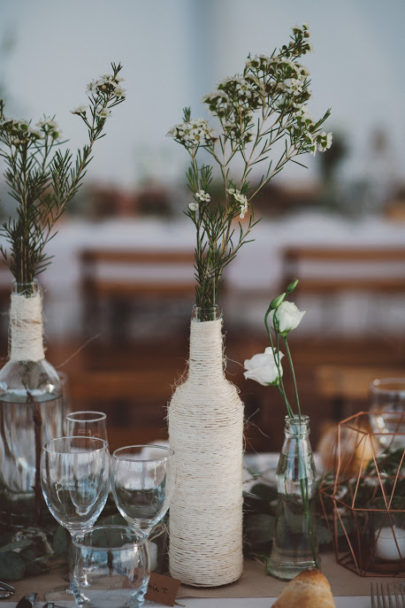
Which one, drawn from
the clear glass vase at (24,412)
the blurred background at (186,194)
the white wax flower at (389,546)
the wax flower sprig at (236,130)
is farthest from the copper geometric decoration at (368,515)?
the blurred background at (186,194)

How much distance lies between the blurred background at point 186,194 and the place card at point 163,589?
202 cm

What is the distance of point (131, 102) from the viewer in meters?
6.70

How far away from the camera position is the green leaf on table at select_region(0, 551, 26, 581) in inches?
A: 35.9

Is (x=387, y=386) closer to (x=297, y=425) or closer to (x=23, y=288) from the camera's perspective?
(x=297, y=425)

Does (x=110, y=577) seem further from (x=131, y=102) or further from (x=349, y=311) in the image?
(x=131, y=102)

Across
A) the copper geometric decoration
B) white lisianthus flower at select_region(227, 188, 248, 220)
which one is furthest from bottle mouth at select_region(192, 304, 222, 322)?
the copper geometric decoration

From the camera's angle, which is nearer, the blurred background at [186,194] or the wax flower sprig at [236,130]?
the wax flower sprig at [236,130]

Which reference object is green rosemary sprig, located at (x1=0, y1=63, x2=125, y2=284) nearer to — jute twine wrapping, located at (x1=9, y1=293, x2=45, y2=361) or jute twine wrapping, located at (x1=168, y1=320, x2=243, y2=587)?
jute twine wrapping, located at (x1=9, y1=293, x2=45, y2=361)

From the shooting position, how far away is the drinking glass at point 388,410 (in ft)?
4.02

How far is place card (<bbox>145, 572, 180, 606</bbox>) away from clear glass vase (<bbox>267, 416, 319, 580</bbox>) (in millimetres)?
140

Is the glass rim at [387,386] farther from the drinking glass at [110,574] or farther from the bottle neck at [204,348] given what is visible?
the drinking glass at [110,574]

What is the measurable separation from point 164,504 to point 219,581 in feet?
0.45

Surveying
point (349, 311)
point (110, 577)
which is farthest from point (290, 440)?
point (349, 311)

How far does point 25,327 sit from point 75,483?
0.83ft
